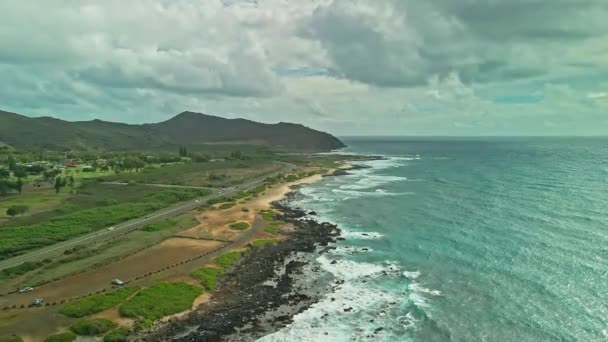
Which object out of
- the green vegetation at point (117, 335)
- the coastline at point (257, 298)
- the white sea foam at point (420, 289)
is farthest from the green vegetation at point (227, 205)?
the green vegetation at point (117, 335)

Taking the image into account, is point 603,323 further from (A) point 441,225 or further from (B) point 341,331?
(A) point 441,225

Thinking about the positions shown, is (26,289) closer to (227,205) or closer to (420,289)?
(420,289)

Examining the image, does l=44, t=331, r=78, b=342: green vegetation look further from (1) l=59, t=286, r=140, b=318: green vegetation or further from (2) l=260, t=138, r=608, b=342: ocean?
(2) l=260, t=138, r=608, b=342: ocean

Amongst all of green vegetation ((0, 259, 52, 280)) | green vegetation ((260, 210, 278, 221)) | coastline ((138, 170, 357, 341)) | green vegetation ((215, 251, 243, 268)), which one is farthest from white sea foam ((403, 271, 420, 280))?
green vegetation ((0, 259, 52, 280))

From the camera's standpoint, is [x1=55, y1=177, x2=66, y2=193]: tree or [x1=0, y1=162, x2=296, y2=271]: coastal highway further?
[x1=55, y1=177, x2=66, y2=193]: tree

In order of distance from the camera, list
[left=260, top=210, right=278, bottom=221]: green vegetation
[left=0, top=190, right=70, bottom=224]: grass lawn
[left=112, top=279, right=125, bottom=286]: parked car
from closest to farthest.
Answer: [left=112, top=279, right=125, bottom=286]: parked car → [left=260, top=210, right=278, bottom=221]: green vegetation → [left=0, top=190, right=70, bottom=224]: grass lawn

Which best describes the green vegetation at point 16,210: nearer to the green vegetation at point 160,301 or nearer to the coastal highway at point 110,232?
the coastal highway at point 110,232
